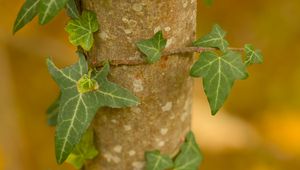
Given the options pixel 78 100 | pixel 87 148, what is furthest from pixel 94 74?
pixel 87 148

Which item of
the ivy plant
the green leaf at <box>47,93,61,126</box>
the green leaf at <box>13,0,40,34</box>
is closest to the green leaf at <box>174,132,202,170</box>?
the ivy plant

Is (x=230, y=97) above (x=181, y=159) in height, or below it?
below

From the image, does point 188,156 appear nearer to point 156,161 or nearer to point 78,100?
point 156,161

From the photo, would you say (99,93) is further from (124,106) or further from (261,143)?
(261,143)

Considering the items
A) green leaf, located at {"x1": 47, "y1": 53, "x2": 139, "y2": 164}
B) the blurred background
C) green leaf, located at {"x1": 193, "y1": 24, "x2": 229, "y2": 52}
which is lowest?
the blurred background

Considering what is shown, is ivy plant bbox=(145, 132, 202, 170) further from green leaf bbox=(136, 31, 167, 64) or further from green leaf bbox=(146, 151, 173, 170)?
green leaf bbox=(136, 31, 167, 64)

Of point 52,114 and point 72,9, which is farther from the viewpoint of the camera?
point 52,114

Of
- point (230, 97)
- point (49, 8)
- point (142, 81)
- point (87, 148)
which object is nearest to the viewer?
point (49, 8)
